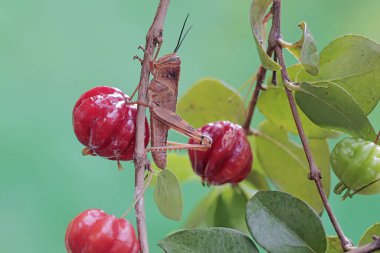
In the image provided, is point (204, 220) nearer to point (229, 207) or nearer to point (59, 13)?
point (229, 207)

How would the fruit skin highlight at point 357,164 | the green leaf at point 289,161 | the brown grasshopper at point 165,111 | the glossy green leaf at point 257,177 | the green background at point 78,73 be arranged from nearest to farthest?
the fruit skin highlight at point 357,164 < the brown grasshopper at point 165,111 < the green leaf at point 289,161 < the glossy green leaf at point 257,177 < the green background at point 78,73

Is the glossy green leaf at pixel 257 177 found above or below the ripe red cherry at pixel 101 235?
below

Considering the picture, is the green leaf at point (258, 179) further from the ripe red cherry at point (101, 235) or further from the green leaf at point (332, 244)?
the ripe red cherry at point (101, 235)

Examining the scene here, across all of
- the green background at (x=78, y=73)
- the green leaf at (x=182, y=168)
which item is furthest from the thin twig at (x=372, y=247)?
the green background at (x=78, y=73)

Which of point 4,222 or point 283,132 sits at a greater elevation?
point 283,132

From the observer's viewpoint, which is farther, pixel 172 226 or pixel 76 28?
pixel 76 28

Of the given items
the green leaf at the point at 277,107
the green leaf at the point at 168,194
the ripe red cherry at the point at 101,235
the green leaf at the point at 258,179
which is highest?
the green leaf at the point at 277,107

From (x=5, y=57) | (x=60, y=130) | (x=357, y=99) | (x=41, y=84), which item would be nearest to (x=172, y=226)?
(x=60, y=130)
